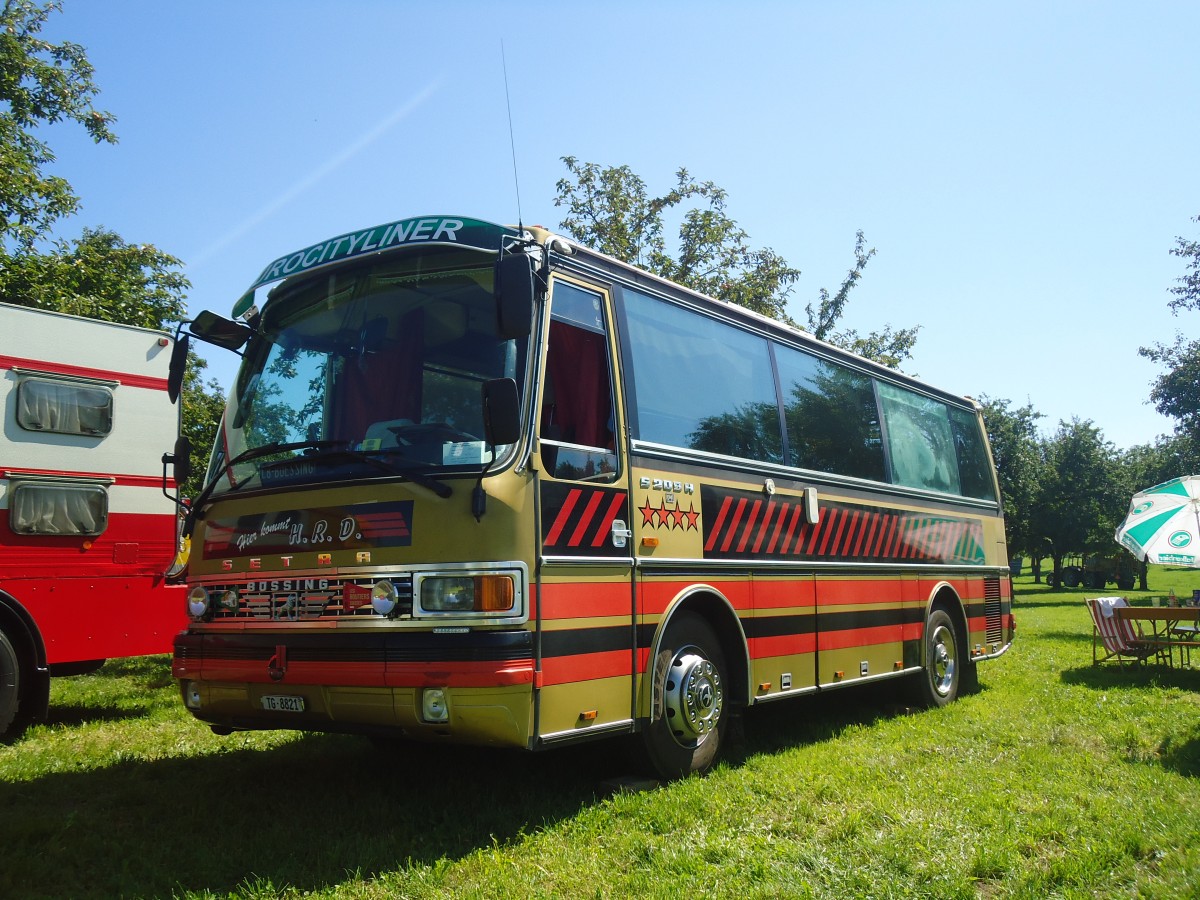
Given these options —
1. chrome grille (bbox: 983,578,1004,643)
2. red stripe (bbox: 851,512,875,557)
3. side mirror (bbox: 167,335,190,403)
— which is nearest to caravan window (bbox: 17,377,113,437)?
side mirror (bbox: 167,335,190,403)

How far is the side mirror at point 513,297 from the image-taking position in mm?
4879

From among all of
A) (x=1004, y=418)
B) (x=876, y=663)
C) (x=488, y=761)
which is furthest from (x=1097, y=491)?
(x=488, y=761)

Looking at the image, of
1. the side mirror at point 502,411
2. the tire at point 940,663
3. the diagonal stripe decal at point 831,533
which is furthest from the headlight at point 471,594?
the tire at point 940,663

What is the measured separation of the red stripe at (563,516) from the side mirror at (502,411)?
0.69 meters

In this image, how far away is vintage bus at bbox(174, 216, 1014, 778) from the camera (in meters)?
5.00

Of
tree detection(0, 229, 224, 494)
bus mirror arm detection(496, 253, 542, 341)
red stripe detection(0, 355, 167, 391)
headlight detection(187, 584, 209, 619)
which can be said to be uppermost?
tree detection(0, 229, 224, 494)

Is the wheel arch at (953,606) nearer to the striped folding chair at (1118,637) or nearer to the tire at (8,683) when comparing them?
the striped folding chair at (1118,637)

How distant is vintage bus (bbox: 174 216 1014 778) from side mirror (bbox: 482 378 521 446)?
10 mm

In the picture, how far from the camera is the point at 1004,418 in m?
47.3

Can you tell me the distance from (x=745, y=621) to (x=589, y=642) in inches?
72.7

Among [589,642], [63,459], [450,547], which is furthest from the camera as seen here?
[63,459]

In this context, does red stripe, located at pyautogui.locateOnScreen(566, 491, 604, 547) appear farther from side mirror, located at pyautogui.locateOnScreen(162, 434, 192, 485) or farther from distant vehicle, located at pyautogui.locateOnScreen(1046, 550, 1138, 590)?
distant vehicle, located at pyautogui.locateOnScreen(1046, 550, 1138, 590)

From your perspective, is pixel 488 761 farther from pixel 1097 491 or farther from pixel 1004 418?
pixel 1097 491

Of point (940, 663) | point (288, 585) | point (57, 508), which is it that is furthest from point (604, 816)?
point (940, 663)
